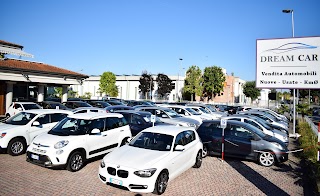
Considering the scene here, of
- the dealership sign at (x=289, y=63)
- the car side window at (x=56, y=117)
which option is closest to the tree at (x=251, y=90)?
the dealership sign at (x=289, y=63)

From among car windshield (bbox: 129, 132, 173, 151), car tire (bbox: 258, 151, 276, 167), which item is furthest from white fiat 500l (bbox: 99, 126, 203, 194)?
car tire (bbox: 258, 151, 276, 167)

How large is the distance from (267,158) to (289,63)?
24.5 ft

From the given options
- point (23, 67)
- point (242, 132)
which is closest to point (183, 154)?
point (242, 132)

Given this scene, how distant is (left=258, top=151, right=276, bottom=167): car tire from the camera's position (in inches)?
370

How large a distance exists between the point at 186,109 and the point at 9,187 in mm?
13464

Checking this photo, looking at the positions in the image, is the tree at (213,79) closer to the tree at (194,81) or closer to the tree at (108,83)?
the tree at (194,81)

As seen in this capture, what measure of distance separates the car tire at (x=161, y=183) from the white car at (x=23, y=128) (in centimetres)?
582

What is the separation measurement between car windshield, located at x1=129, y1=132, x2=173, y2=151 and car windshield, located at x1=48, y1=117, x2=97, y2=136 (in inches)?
74.0

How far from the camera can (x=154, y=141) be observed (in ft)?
23.8

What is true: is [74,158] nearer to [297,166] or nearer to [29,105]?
[297,166]

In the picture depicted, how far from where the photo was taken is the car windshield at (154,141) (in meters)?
6.96

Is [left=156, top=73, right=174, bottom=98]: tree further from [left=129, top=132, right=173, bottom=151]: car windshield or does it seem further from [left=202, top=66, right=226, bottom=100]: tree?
[left=129, top=132, right=173, bottom=151]: car windshield

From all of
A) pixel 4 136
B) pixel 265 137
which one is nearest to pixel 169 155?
pixel 265 137

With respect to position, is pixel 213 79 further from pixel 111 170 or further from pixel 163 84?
pixel 111 170
